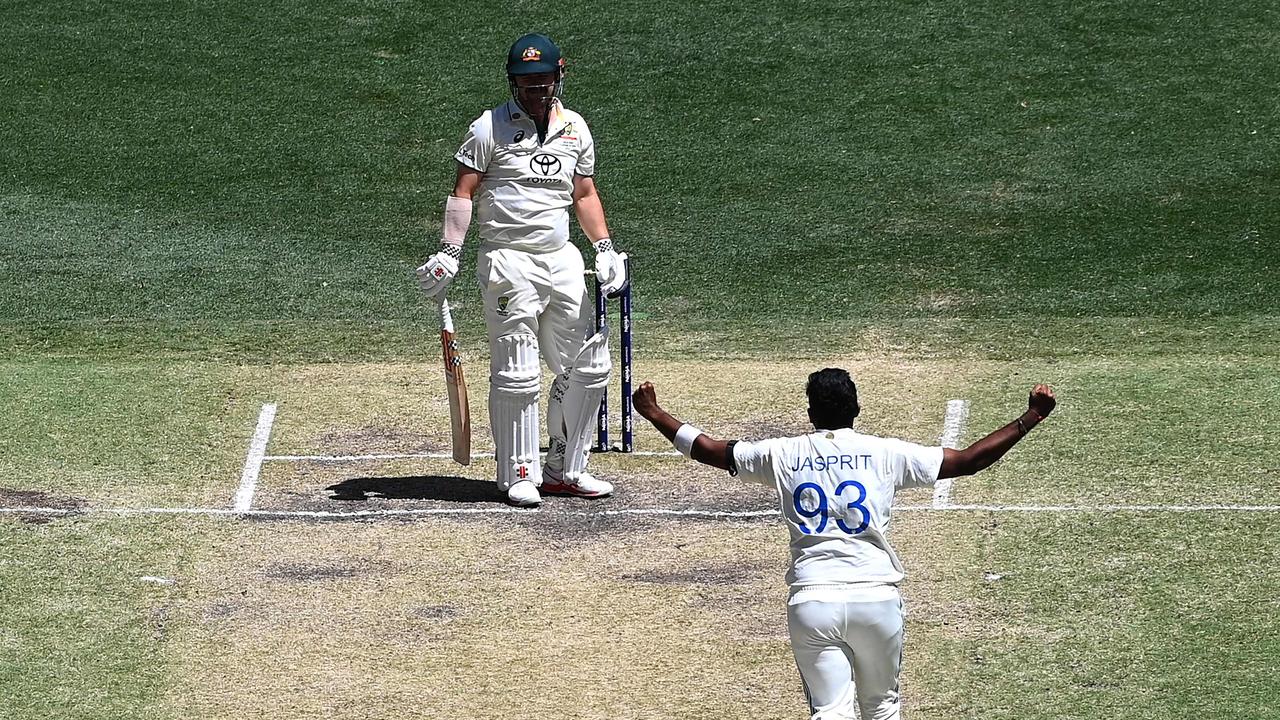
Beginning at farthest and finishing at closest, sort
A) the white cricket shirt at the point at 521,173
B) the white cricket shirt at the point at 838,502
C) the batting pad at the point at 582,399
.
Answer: the batting pad at the point at 582,399, the white cricket shirt at the point at 521,173, the white cricket shirt at the point at 838,502

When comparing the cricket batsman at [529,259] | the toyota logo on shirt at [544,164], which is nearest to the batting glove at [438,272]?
the cricket batsman at [529,259]

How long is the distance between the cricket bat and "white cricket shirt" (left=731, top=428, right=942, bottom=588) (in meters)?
4.17

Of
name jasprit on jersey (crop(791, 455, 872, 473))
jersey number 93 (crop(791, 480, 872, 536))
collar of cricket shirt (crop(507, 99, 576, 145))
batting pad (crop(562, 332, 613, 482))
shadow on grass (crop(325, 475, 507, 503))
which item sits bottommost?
shadow on grass (crop(325, 475, 507, 503))

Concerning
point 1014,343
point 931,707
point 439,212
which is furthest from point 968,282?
point 931,707

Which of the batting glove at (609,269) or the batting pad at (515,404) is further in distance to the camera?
the batting glove at (609,269)

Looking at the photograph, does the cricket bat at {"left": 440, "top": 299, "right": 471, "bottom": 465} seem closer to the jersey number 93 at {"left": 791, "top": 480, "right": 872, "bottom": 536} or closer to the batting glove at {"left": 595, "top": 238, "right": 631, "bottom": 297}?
the batting glove at {"left": 595, "top": 238, "right": 631, "bottom": 297}

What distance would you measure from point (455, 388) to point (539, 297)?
77 cm

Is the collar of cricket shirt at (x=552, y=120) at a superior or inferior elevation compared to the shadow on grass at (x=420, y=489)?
superior

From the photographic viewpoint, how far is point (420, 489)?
1072 cm

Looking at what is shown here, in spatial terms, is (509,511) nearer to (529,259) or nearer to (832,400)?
(529,259)

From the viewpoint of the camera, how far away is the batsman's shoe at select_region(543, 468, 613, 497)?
1050 cm

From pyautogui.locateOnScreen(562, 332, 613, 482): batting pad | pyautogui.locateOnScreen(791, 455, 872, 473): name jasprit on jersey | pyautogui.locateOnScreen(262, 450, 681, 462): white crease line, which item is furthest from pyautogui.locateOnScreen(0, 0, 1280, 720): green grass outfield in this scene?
pyautogui.locateOnScreen(791, 455, 872, 473): name jasprit on jersey

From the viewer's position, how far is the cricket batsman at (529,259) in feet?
32.8

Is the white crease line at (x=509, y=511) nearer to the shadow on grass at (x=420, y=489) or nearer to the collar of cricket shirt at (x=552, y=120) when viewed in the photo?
the shadow on grass at (x=420, y=489)
